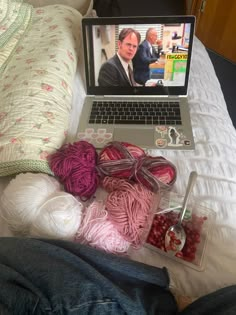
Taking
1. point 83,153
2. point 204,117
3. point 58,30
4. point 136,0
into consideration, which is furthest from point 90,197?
point 136,0

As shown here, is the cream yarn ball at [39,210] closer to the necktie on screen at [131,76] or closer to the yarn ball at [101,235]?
the yarn ball at [101,235]

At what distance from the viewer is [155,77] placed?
2.89ft

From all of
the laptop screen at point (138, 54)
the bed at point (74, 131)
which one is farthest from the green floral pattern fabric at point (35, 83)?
the laptop screen at point (138, 54)

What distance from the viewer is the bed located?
57 centimetres

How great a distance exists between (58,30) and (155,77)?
1.26 feet

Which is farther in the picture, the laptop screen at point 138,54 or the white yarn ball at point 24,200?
the laptop screen at point 138,54

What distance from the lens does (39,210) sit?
0.57m

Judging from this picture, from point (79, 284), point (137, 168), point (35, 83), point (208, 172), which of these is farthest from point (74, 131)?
point (79, 284)

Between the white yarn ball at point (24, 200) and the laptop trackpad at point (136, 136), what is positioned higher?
the laptop trackpad at point (136, 136)

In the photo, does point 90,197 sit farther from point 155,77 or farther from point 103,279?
point 155,77

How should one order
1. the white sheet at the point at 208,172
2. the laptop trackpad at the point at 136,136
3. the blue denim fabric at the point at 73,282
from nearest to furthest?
the blue denim fabric at the point at 73,282
the white sheet at the point at 208,172
the laptop trackpad at the point at 136,136

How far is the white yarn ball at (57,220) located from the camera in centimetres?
55

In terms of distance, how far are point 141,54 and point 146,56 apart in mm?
16

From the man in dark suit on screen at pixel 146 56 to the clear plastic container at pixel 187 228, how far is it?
1.32ft
